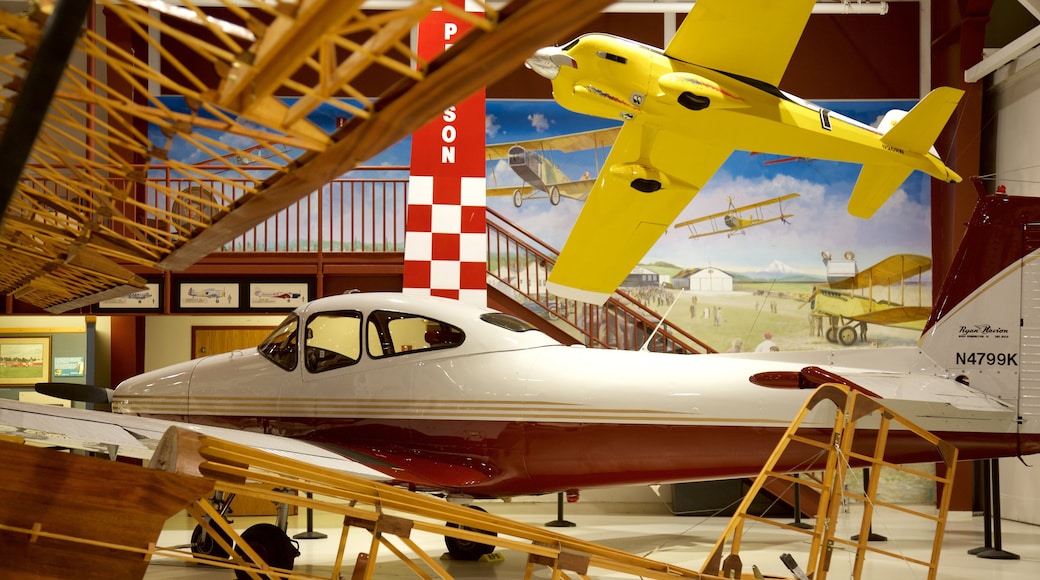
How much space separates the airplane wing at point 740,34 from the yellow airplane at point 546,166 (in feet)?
13.2

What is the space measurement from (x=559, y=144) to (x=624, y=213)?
3.69 metres

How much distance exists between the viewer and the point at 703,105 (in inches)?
231

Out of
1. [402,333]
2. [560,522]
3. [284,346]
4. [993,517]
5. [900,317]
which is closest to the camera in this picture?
[402,333]

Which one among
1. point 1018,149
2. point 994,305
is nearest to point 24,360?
point 994,305

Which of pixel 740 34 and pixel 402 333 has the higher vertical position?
pixel 740 34

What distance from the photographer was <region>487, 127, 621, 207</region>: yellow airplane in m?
10.1

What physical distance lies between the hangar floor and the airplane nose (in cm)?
332

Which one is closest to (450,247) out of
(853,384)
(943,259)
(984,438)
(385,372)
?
(385,372)

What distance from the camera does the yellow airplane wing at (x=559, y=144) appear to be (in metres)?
10.2

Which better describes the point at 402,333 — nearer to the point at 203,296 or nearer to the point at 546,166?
the point at 203,296

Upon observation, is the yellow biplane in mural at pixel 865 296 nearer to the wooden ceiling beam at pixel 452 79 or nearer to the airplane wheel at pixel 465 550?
the airplane wheel at pixel 465 550

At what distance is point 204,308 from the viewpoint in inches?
310

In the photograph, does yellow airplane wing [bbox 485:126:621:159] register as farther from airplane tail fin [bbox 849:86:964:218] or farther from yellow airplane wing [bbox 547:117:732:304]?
airplane tail fin [bbox 849:86:964:218]

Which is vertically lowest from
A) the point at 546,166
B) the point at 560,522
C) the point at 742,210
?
the point at 560,522
